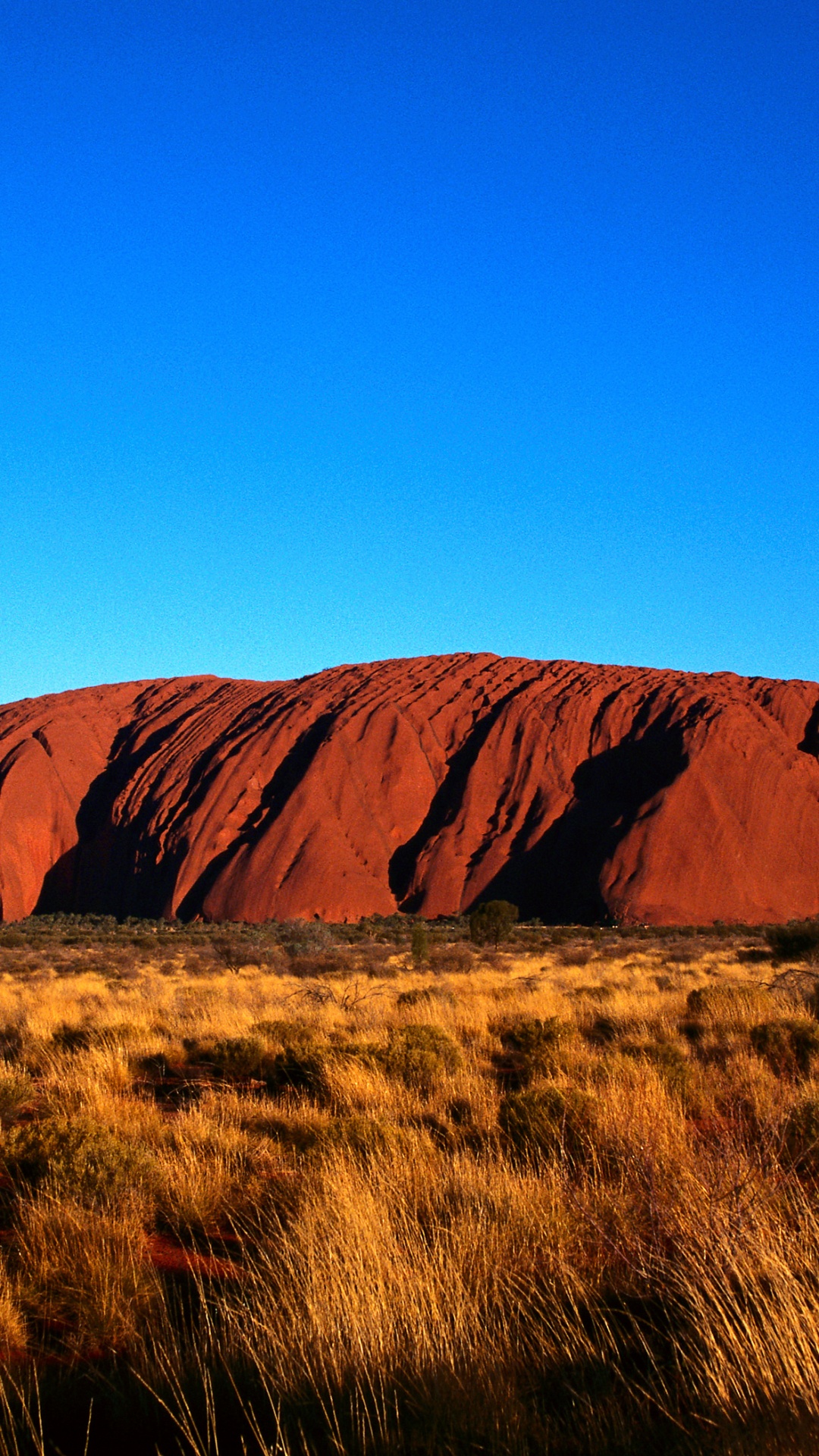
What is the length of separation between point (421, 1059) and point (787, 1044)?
337 cm

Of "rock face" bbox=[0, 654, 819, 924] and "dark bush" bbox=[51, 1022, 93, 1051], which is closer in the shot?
"dark bush" bbox=[51, 1022, 93, 1051]

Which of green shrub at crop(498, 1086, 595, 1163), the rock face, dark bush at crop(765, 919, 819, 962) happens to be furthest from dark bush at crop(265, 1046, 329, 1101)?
the rock face

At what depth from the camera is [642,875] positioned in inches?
1868

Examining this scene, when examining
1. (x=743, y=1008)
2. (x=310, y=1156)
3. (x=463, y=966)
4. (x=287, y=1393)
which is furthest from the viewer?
(x=463, y=966)

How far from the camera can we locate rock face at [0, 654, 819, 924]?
49.5 meters

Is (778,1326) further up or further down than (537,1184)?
further up

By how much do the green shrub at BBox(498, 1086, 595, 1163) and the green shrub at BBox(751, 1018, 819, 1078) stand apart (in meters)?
2.67

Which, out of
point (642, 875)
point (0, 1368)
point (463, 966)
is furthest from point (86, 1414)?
point (642, 875)

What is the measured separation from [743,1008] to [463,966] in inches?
513

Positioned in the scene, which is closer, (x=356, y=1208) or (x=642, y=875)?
(x=356, y=1208)

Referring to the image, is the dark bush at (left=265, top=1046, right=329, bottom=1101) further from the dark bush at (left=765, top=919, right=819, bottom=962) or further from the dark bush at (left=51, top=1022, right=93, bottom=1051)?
the dark bush at (left=765, top=919, right=819, bottom=962)

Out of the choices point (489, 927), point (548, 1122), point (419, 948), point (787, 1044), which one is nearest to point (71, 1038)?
point (548, 1122)

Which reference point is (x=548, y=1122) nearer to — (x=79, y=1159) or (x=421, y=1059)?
(x=421, y=1059)

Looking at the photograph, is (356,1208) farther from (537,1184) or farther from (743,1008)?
(743,1008)
